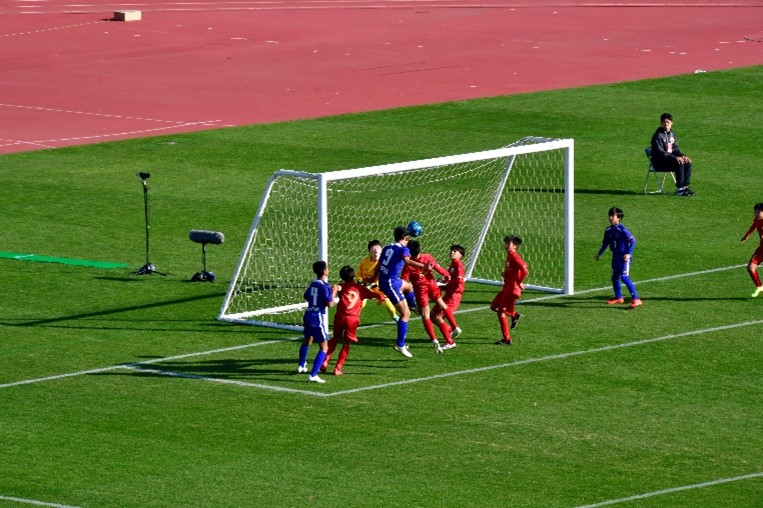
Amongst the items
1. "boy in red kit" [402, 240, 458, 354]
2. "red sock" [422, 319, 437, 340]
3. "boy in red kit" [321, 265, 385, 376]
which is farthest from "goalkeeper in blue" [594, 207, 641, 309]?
"boy in red kit" [321, 265, 385, 376]

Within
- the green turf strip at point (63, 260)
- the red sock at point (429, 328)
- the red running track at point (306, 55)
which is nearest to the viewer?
the red sock at point (429, 328)

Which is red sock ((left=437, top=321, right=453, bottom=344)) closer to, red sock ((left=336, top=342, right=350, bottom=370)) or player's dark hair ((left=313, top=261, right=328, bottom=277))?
red sock ((left=336, top=342, right=350, bottom=370))

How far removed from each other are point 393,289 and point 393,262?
1.16 feet

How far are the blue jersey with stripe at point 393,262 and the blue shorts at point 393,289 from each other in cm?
4

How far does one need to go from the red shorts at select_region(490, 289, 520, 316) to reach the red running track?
18.2 metres

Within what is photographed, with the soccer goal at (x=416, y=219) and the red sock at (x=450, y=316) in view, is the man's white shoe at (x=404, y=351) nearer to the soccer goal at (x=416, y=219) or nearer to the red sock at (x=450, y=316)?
the red sock at (x=450, y=316)

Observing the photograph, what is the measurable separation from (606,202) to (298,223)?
20.5ft

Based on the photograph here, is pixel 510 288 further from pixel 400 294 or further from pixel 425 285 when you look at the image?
Answer: pixel 400 294

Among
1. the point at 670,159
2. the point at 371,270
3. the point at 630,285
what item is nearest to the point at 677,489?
the point at 371,270

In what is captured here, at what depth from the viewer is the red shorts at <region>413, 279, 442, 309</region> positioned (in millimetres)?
22188

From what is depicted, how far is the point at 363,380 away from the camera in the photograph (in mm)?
20734

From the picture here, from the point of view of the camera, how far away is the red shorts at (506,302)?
22422mm

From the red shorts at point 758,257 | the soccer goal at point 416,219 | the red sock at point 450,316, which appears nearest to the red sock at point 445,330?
the red sock at point 450,316

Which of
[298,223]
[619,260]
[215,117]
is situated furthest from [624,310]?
[215,117]
